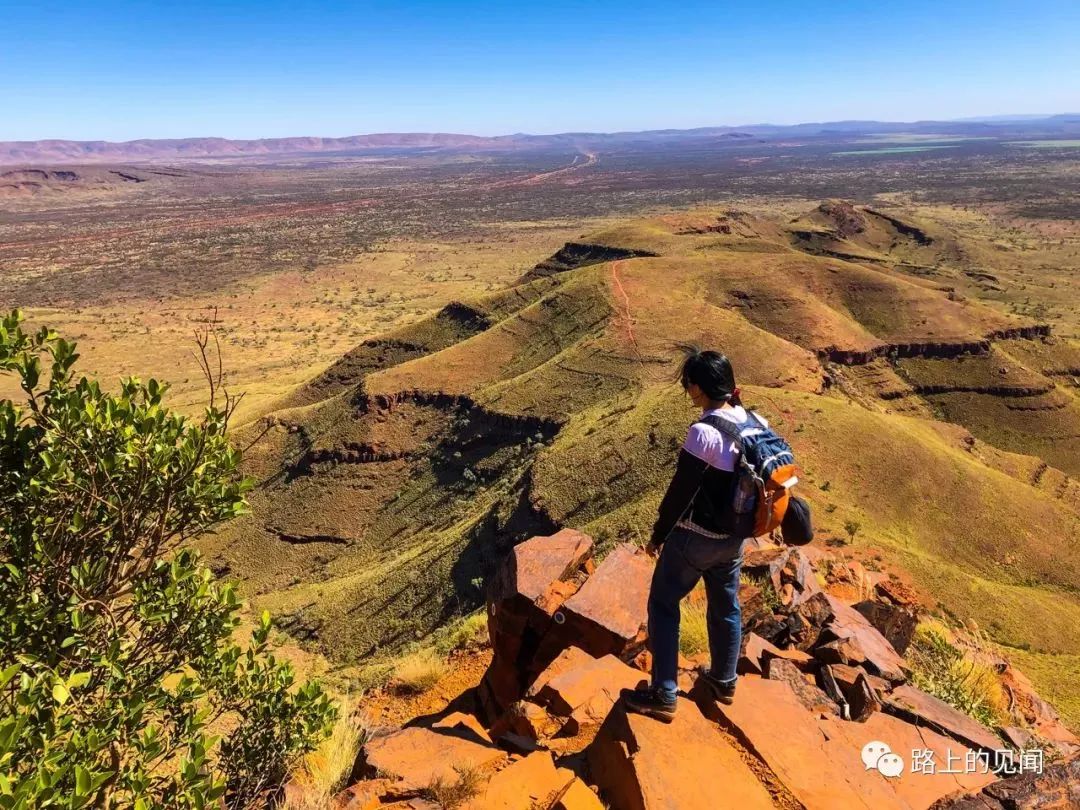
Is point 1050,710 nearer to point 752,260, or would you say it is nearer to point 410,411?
point 410,411

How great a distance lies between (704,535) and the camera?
4672mm

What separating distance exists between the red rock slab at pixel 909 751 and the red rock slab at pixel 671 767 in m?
0.92

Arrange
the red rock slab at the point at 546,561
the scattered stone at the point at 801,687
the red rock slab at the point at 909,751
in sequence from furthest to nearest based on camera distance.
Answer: the red rock slab at the point at 546,561
the scattered stone at the point at 801,687
the red rock slab at the point at 909,751

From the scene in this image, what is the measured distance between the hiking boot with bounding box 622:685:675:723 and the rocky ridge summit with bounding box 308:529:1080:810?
66mm

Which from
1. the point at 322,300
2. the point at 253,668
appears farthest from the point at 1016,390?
the point at 322,300

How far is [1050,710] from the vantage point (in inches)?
320

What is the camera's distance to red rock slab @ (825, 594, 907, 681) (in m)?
6.77

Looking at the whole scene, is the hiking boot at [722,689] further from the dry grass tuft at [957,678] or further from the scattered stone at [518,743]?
the dry grass tuft at [957,678]

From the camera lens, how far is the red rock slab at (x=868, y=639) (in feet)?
22.2

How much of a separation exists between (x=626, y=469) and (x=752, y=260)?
22.4 meters

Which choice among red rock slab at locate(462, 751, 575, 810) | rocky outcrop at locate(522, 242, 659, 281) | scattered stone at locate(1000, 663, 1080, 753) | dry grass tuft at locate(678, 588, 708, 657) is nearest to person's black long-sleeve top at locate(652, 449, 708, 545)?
red rock slab at locate(462, 751, 575, 810)

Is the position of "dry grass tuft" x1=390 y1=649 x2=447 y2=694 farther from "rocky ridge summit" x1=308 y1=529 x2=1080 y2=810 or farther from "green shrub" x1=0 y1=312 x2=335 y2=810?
"green shrub" x1=0 y1=312 x2=335 y2=810

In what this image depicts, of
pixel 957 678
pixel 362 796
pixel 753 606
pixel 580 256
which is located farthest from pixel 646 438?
pixel 580 256

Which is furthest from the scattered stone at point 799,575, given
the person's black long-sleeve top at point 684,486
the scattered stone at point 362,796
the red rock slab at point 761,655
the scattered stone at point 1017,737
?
the scattered stone at point 362,796
